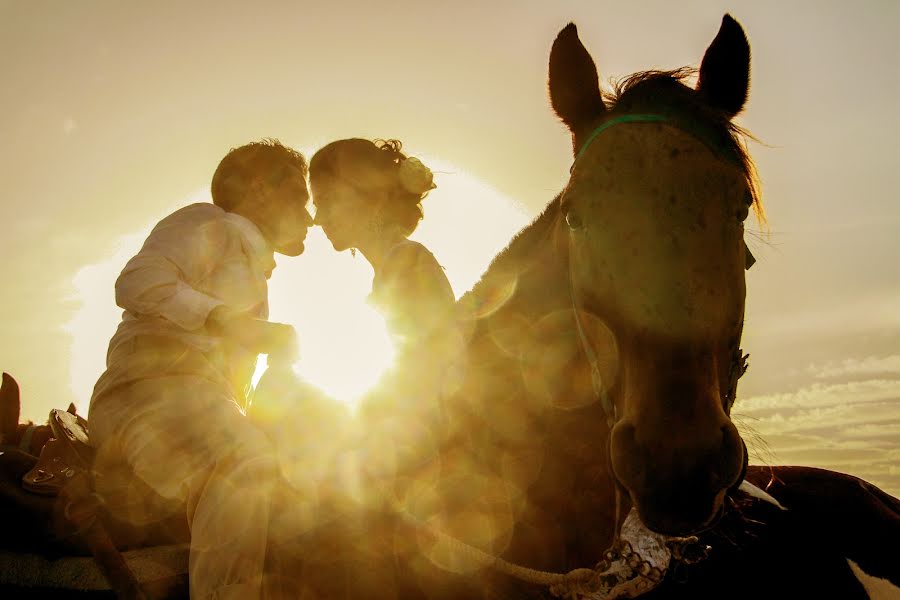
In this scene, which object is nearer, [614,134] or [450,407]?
[614,134]

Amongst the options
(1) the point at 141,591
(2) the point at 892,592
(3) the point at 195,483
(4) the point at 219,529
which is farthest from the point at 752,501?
(1) the point at 141,591

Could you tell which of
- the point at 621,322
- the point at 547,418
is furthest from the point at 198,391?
the point at 621,322

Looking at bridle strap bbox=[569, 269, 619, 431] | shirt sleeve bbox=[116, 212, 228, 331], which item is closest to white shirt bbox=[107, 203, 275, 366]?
shirt sleeve bbox=[116, 212, 228, 331]

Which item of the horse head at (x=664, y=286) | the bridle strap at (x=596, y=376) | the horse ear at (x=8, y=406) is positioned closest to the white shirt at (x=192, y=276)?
the horse ear at (x=8, y=406)

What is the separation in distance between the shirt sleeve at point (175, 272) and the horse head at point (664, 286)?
2.01 metres

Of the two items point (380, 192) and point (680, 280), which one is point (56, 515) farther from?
point (680, 280)

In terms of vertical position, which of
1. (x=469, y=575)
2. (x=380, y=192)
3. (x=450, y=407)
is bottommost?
(x=469, y=575)

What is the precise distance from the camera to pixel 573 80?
2729 millimetres

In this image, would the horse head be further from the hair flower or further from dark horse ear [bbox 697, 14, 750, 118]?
the hair flower

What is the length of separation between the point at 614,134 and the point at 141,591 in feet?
9.78

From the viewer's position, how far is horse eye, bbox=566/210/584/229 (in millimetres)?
2305

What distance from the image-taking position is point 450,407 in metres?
2.72

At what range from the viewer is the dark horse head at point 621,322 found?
1.88 metres

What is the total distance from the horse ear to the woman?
223cm
